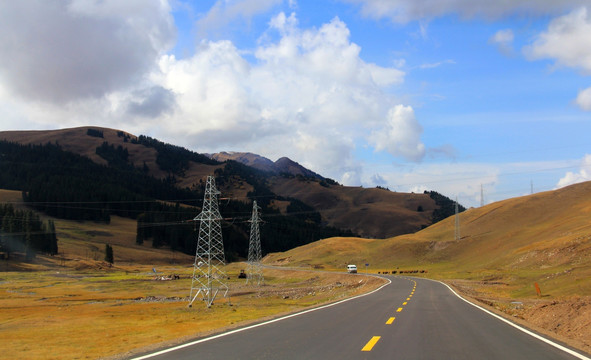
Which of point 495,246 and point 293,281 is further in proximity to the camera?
point 495,246

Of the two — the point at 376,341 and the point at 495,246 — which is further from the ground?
the point at 495,246

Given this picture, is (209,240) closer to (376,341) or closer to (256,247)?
(376,341)

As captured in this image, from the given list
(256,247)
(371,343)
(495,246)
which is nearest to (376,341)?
(371,343)

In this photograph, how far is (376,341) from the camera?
45.3 ft

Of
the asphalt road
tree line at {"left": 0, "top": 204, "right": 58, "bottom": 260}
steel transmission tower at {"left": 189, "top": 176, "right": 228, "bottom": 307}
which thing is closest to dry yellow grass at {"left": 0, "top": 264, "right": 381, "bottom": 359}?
steel transmission tower at {"left": 189, "top": 176, "right": 228, "bottom": 307}

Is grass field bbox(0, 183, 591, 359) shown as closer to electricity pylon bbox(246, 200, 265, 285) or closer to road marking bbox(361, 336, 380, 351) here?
electricity pylon bbox(246, 200, 265, 285)

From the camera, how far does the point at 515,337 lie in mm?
15117

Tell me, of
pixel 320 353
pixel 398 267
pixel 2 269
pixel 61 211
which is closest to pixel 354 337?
pixel 320 353

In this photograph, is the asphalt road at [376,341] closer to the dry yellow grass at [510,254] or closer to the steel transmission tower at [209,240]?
the dry yellow grass at [510,254]

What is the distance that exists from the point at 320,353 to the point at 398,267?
385 ft

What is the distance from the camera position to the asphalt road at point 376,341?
11.8m

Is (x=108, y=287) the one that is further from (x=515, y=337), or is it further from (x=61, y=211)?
(x=61, y=211)

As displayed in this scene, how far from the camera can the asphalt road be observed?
38.8 ft

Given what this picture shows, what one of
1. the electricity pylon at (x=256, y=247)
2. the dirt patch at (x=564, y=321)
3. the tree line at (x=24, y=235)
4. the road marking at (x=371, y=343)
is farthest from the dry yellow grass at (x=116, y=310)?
the tree line at (x=24, y=235)
